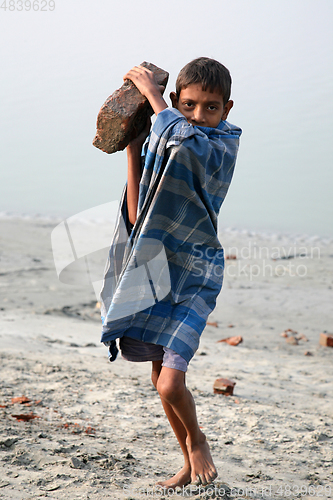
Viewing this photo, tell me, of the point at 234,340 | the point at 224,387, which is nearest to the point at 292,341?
the point at 234,340

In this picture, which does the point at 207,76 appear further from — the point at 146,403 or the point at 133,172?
the point at 146,403

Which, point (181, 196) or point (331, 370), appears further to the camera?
point (331, 370)

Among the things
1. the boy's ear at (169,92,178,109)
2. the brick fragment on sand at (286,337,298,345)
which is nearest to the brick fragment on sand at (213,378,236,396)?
the brick fragment on sand at (286,337,298,345)

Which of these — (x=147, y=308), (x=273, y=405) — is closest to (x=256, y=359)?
(x=273, y=405)

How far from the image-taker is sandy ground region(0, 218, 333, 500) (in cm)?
250

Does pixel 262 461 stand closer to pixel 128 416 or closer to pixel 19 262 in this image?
pixel 128 416

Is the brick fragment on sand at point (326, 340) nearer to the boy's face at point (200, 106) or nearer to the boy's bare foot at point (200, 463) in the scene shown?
the boy's bare foot at point (200, 463)

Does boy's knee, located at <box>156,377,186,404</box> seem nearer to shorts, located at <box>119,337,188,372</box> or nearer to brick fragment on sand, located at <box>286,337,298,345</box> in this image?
shorts, located at <box>119,337,188,372</box>

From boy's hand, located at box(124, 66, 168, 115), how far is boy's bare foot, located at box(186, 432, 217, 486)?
1.58 meters

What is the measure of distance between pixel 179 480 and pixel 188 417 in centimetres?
41

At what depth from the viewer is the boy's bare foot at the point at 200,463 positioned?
2254 millimetres

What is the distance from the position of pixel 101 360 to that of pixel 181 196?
282cm

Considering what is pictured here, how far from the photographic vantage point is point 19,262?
8383 mm

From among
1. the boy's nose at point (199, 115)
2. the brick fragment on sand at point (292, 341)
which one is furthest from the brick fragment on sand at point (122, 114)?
the brick fragment on sand at point (292, 341)
